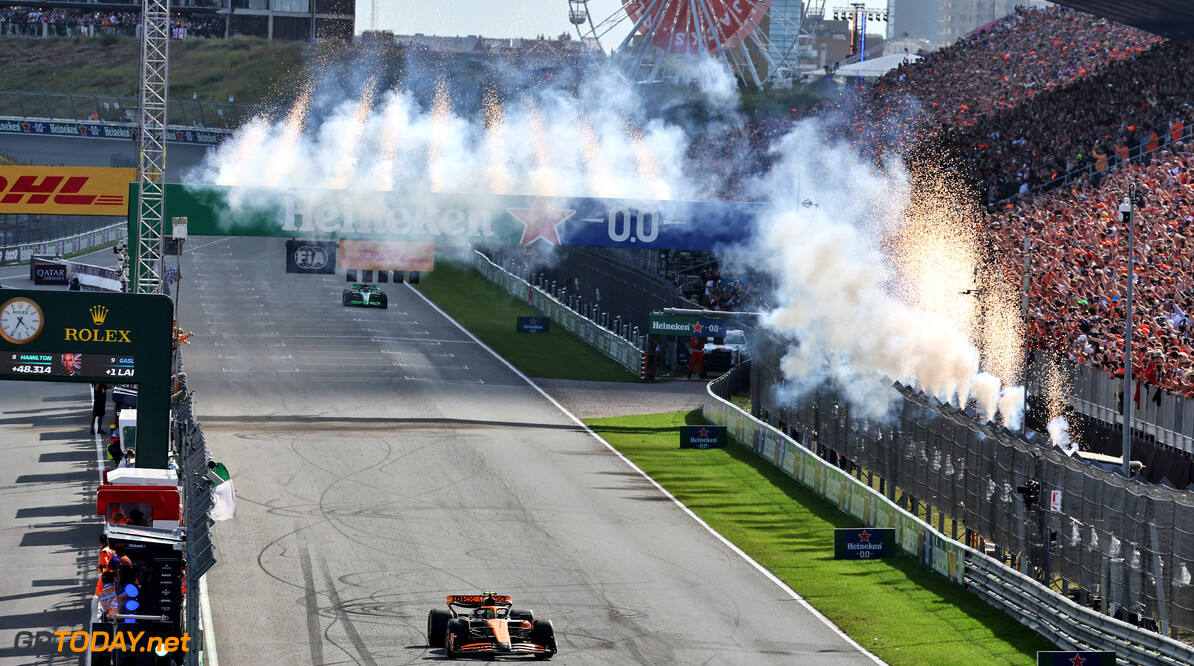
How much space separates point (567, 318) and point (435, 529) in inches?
1291

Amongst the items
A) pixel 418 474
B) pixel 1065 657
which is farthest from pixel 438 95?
pixel 1065 657

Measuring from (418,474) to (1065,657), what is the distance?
61.9 ft

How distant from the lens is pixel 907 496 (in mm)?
32062

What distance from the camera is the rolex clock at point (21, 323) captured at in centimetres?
2606

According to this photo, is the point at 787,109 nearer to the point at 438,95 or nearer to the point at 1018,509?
the point at 438,95

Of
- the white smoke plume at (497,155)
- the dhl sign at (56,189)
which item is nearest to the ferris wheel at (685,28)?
the white smoke plume at (497,155)

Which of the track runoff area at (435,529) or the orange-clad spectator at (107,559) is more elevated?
the orange-clad spectator at (107,559)

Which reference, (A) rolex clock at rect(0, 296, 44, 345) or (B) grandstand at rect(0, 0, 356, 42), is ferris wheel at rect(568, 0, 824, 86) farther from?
(A) rolex clock at rect(0, 296, 44, 345)

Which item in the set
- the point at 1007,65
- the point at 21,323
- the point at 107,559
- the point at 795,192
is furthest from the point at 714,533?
the point at 1007,65

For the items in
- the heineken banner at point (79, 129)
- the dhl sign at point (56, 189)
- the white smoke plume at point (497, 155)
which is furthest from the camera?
the heineken banner at point (79, 129)

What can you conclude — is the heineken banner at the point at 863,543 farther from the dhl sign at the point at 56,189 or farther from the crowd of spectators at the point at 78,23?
the crowd of spectators at the point at 78,23

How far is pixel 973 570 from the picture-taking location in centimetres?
2633

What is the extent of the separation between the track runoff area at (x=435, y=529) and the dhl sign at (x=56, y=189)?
6.51 m

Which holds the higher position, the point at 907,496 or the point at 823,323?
the point at 823,323
